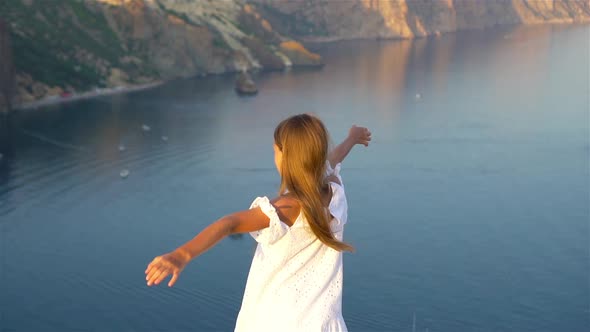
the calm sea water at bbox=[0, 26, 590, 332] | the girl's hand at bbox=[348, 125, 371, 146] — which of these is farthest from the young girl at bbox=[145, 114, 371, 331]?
the calm sea water at bbox=[0, 26, 590, 332]

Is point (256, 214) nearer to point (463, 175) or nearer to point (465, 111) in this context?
point (463, 175)

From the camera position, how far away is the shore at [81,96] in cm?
A: 3866

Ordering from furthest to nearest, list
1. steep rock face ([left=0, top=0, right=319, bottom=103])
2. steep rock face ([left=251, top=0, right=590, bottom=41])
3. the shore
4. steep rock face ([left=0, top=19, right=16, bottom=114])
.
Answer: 1. steep rock face ([left=251, top=0, right=590, bottom=41])
2. steep rock face ([left=0, top=0, right=319, bottom=103])
3. the shore
4. steep rock face ([left=0, top=19, right=16, bottom=114])

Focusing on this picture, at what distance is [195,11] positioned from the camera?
59938mm

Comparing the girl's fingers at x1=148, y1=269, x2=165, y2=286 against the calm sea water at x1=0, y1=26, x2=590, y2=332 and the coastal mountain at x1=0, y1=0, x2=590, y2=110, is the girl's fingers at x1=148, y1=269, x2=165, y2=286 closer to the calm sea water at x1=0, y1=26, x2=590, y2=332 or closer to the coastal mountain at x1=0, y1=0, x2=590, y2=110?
the calm sea water at x1=0, y1=26, x2=590, y2=332

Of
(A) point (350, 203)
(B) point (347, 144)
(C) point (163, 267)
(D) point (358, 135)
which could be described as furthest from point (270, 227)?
(A) point (350, 203)

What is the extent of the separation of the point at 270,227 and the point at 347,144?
94 cm

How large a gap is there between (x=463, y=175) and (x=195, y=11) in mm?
36907

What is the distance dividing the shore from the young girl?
38007 millimetres

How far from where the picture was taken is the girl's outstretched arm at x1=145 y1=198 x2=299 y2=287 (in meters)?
2.17

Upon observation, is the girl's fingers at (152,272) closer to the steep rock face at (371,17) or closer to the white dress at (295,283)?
the white dress at (295,283)

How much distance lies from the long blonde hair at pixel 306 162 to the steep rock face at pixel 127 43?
38866 mm

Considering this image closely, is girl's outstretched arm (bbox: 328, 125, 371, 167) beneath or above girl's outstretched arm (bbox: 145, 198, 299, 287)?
above

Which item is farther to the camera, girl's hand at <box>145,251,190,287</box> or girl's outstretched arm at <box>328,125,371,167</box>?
girl's outstretched arm at <box>328,125,371,167</box>
